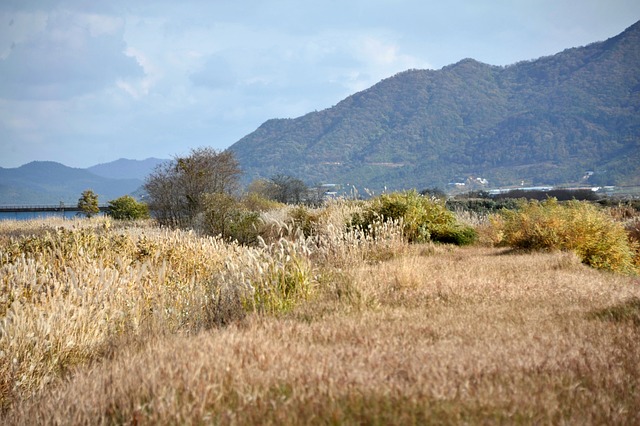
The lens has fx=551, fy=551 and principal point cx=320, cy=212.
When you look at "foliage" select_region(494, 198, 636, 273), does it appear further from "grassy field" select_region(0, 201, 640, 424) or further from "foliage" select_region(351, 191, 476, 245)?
"grassy field" select_region(0, 201, 640, 424)

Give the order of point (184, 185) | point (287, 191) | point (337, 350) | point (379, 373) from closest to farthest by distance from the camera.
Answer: point (379, 373)
point (337, 350)
point (184, 185)
point (287, 191)

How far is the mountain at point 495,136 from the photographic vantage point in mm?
130125

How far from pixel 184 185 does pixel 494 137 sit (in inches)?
5778

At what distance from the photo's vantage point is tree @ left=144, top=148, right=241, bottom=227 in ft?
Result: 85.1

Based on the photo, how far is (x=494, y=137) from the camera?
525ft

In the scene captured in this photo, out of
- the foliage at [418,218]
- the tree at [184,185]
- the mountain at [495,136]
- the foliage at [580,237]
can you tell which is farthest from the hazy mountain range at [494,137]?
the foliage at [580,237]

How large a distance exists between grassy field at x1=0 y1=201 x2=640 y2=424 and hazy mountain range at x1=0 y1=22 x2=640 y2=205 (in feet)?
352

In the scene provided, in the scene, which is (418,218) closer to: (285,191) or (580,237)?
(580,237)

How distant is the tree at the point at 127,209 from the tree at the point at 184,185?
8.47 meters

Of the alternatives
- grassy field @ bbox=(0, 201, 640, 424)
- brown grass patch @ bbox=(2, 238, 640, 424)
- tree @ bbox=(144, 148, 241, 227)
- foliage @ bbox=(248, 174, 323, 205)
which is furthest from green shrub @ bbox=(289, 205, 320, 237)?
foliage @ bbox=(248, 174, 323, 205)

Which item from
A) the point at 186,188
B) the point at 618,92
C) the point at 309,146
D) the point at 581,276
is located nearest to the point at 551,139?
the point at 618,92

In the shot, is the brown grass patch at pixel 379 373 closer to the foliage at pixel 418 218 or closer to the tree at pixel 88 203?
the foliage at pixel 418 218

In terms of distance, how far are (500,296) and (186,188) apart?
70.5 ft

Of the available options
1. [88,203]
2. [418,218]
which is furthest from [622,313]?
[88,203]
